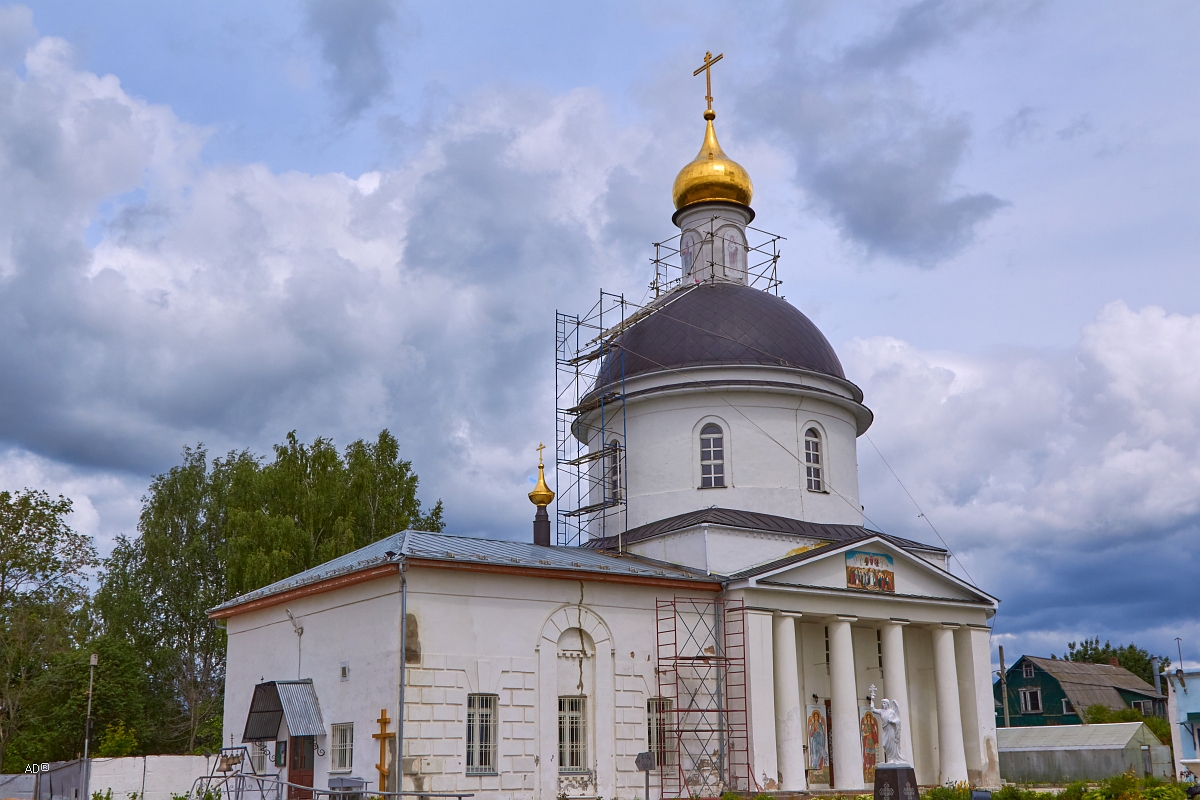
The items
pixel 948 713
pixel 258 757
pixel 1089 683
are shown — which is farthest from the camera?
pixel 1089 683

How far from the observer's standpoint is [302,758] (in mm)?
20672

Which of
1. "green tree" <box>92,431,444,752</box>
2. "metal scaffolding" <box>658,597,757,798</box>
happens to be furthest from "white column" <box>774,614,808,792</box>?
"green tree" <box>92,431,444,752</box>

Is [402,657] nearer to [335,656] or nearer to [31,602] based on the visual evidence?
[335,656]

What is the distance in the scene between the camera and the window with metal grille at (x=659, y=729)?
21.3m

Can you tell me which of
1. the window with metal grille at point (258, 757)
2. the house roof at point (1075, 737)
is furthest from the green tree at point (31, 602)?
the house roof at point (1075, 737)

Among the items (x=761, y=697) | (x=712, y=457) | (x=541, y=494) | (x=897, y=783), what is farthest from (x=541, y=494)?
(x=897, y=783)

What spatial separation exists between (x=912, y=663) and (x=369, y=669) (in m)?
12.6

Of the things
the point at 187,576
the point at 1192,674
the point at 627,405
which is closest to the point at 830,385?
the point at 627,405

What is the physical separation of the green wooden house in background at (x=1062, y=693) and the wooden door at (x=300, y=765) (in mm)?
36226

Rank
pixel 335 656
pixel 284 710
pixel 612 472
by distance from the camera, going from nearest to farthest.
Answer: pixel 335 656
pixel 284 710
pixel 612 472

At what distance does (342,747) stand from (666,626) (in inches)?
244

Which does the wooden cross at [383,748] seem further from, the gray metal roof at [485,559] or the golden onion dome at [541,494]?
the golden onion dome at [541,494]

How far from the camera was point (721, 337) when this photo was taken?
27.0 m

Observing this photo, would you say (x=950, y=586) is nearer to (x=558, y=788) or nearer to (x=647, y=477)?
(x=647, y=477)
